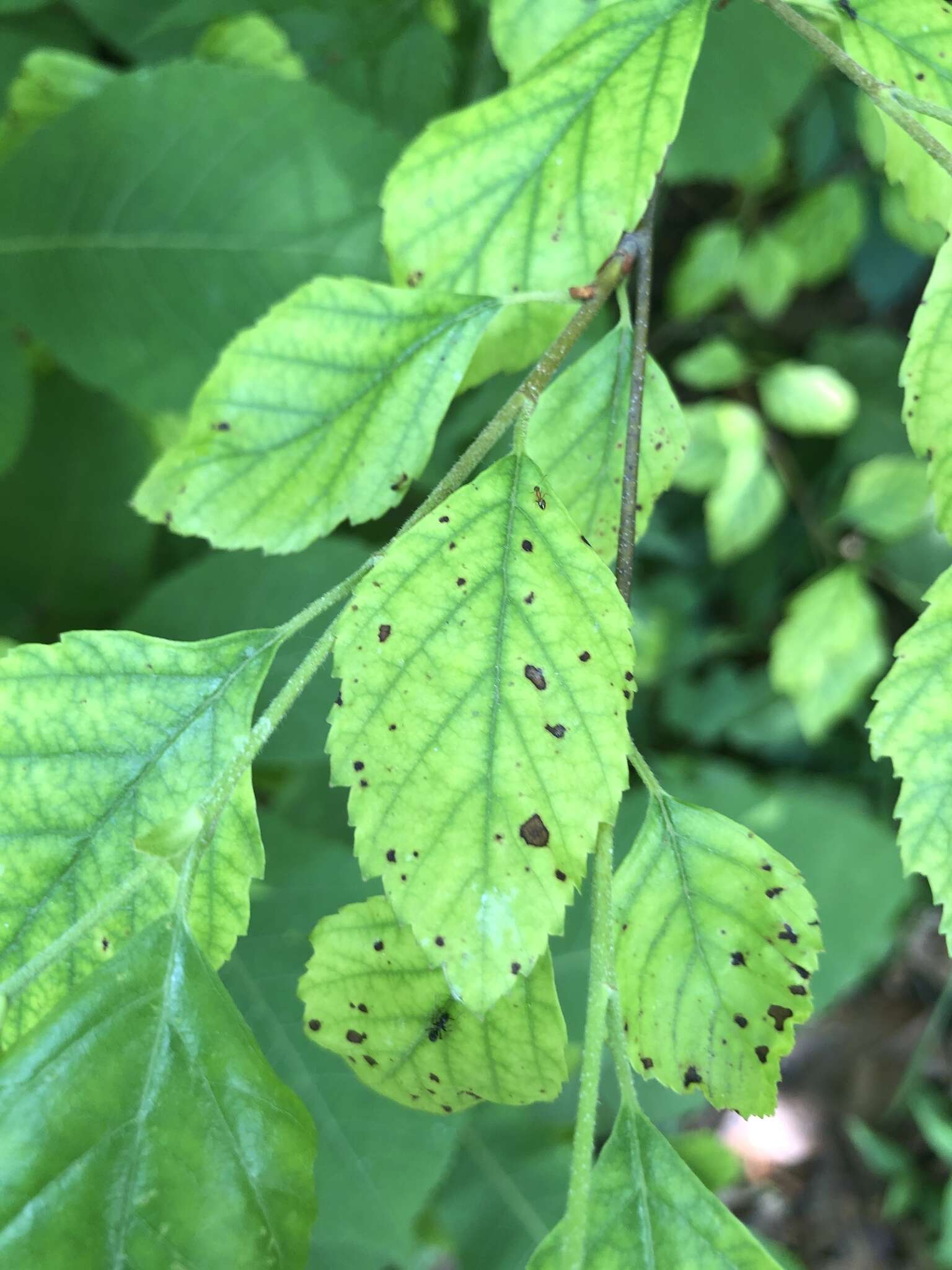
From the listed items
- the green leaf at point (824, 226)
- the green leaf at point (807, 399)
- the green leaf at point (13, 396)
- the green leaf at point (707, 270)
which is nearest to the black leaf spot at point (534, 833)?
the green leaf at point (13, 396)

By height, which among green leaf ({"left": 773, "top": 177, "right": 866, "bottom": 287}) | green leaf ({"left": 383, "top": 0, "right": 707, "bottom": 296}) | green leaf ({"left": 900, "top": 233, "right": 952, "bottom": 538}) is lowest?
green leaf ({"left": 900, "top": 233, "right": 952, "bottom": 538})

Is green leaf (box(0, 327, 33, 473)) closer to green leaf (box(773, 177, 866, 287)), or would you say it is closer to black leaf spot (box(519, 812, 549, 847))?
black leaf spot (box(519, 812, 549, 847))

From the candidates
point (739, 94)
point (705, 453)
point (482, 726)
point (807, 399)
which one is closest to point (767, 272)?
point (807, 399)

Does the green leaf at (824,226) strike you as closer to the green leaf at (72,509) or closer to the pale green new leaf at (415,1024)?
the green leaf at (72,509)

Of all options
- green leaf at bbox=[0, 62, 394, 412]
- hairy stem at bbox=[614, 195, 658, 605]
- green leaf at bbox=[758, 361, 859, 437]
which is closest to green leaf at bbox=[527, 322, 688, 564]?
hairy stem at bbox=[614, 195, 658, 605]

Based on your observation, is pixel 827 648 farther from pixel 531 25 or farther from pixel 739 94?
pixel 531 25
